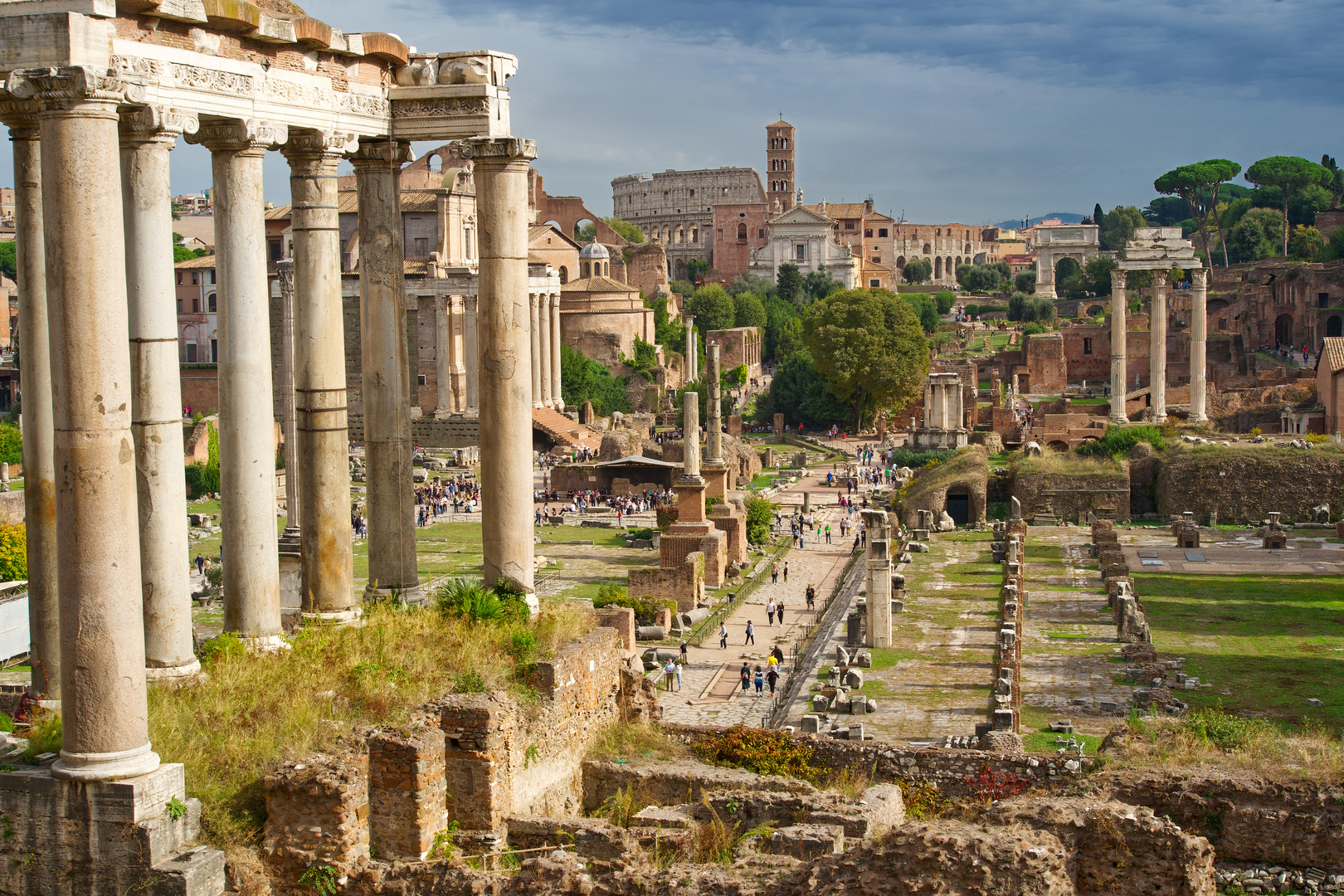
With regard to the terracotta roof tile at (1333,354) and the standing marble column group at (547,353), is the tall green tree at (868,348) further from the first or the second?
the terracotta roof tile at (1333,354)

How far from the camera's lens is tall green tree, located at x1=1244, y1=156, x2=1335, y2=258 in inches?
4306

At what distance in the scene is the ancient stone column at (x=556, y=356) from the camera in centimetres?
6350

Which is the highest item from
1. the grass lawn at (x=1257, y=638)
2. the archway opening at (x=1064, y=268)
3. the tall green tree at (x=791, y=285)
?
the archway opening at (x=1064, y=268)

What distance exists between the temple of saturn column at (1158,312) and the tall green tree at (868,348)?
13.3 m

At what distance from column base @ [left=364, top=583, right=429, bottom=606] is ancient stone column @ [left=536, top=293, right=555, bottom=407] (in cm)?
5027

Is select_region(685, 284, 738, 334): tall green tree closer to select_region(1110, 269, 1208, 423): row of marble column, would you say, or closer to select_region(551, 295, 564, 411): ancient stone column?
select_region(551, 295, 564, 411): ancient stone column

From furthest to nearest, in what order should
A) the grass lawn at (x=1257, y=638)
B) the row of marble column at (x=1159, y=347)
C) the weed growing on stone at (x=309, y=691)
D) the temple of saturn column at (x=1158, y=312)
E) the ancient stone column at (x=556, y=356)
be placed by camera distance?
the ancient stone column at (x=556, y=356), the temple of saturn column at (x=1158, y=312), the row of marble column at (x=1159, y=347), the grass lawn at (x=1257, y=638), the weed growing on stone at (x=309, y=691)

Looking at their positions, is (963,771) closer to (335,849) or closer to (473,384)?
(335,849)

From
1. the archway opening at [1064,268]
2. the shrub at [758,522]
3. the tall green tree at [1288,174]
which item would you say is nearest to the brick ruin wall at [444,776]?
the shrub at [758,522]

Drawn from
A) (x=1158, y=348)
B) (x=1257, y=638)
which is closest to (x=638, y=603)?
(x=1257, y=638)

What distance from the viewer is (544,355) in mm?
63562

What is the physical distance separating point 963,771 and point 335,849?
4925mm

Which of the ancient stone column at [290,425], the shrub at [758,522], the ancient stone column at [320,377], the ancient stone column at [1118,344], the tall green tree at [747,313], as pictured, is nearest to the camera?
the ancient stone column at [320,377]

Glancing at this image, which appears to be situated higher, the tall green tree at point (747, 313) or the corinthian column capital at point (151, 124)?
the tall green tree at point (747, 313)
